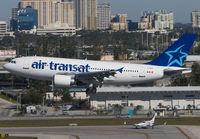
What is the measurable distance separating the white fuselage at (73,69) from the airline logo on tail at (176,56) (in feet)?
14.6

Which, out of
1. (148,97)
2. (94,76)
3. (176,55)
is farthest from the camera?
(148,97)

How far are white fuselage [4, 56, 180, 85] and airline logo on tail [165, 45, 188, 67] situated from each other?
445 centimetres

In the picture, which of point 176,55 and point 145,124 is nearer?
point 145,124

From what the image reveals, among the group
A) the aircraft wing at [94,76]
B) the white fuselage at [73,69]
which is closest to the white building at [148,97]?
the white fuselage at [73,69]

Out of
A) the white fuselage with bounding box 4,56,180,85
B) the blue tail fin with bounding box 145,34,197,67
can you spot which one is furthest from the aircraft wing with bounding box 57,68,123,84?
the blue tail fin with bounding box 145,34,197,67

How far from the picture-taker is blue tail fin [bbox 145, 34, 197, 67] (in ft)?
312

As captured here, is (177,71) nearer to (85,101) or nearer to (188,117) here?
(188,117)

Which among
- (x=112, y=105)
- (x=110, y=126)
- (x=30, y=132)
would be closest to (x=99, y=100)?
(x=112, y=105)

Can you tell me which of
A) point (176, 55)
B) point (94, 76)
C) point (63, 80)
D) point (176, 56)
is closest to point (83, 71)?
point (94, 76)

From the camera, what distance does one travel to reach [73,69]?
88.8m

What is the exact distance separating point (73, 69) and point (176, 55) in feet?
62.0

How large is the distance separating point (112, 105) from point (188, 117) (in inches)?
812

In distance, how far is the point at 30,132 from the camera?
88.2 meters

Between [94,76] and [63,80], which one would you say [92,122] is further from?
[63,80]
